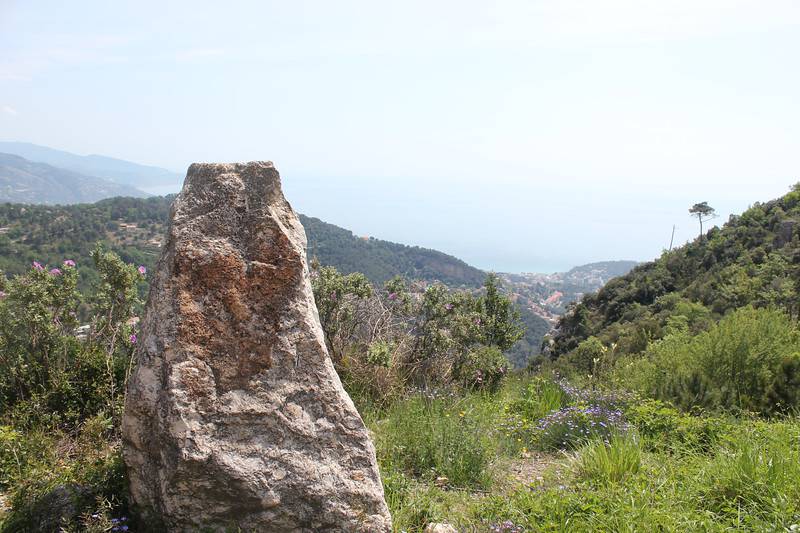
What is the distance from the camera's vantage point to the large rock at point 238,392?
287 cm

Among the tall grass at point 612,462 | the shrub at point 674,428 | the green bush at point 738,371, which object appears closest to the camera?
the tall grass at point 612,462

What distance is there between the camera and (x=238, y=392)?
300 cm

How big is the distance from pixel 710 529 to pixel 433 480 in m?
1.93

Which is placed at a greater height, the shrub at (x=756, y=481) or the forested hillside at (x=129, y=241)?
the shrub at (x=756, y=481)

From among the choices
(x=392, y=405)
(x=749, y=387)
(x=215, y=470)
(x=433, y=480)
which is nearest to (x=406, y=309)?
(x=392, y=405)

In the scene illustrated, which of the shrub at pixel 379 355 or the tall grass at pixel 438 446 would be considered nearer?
the tall grass at pixel 438 446

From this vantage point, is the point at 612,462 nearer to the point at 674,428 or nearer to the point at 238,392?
the point at 674,428

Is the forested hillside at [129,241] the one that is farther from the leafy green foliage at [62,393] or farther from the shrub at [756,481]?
the shrub at [756,481]

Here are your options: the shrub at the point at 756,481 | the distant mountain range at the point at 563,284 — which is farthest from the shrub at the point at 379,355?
the distant mountain range at the point at 563,284

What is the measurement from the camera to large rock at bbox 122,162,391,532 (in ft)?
9.40

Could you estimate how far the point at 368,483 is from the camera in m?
3.09

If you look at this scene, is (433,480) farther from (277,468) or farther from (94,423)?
(94,423)

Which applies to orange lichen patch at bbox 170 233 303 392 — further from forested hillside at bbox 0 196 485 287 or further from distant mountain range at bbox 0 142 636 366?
forested hillside at bbox 0 196 485 287

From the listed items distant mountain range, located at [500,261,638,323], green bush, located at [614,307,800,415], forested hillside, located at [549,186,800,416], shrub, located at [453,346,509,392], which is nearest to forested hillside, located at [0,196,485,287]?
forested hillside, located at [549,186,800,416]
